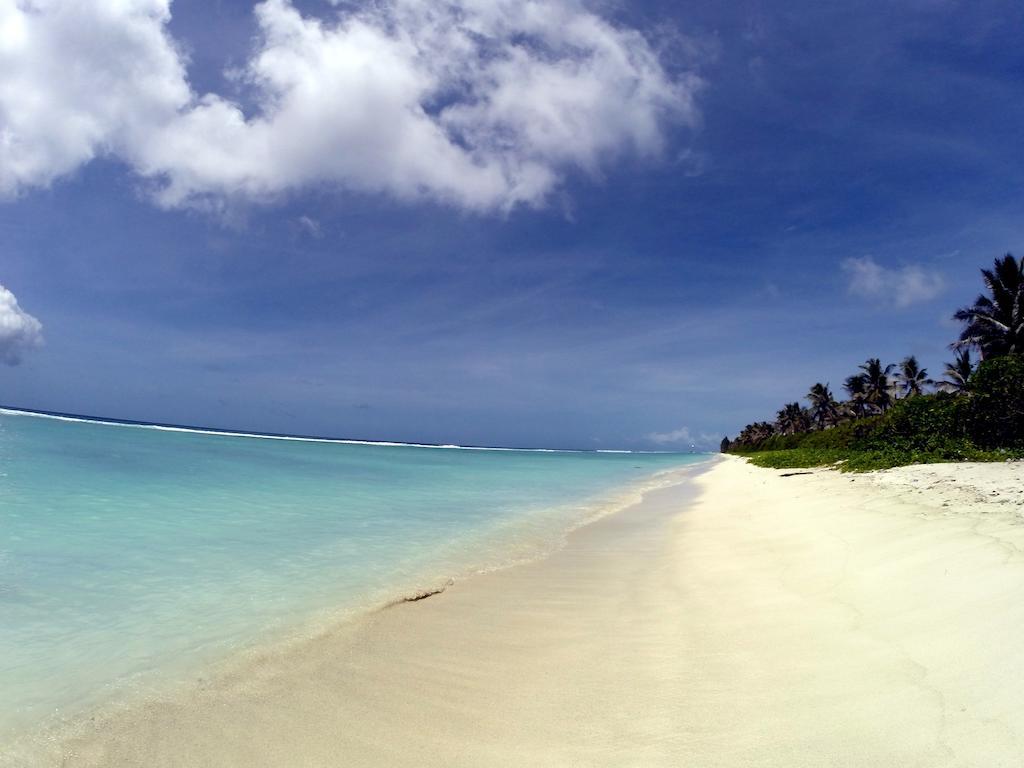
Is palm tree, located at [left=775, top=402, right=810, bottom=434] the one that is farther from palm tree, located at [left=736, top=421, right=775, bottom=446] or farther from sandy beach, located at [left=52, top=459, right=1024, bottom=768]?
sandy beach, located at [left=52, top=459, right=1024, bottom=768]

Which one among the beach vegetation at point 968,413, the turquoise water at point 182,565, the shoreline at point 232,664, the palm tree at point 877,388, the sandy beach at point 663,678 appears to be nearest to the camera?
the sandy beach at point 663,678

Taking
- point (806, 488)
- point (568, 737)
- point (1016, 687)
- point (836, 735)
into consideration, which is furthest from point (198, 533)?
point (806, 488)

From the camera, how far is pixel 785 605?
18.6ft

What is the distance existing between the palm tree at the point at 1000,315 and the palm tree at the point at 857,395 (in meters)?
28.2

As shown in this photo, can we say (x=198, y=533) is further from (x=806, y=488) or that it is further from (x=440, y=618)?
(x=806, y=488)

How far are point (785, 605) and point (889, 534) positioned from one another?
3477 mm

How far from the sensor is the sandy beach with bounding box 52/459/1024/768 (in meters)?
3.15

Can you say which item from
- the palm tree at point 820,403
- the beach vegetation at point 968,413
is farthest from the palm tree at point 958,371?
the palm tree at point 820,403

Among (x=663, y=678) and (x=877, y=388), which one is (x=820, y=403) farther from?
(x=663, y=678)

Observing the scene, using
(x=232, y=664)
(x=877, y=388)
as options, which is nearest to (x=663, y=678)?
(x=232, y=664)

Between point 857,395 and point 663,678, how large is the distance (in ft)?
232

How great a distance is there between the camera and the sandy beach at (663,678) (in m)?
3.15

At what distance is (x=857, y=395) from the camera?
62094 millimetres

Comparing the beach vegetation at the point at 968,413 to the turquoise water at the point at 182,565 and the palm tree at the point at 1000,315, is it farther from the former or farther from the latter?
the turquoise water at the point at 182,565
